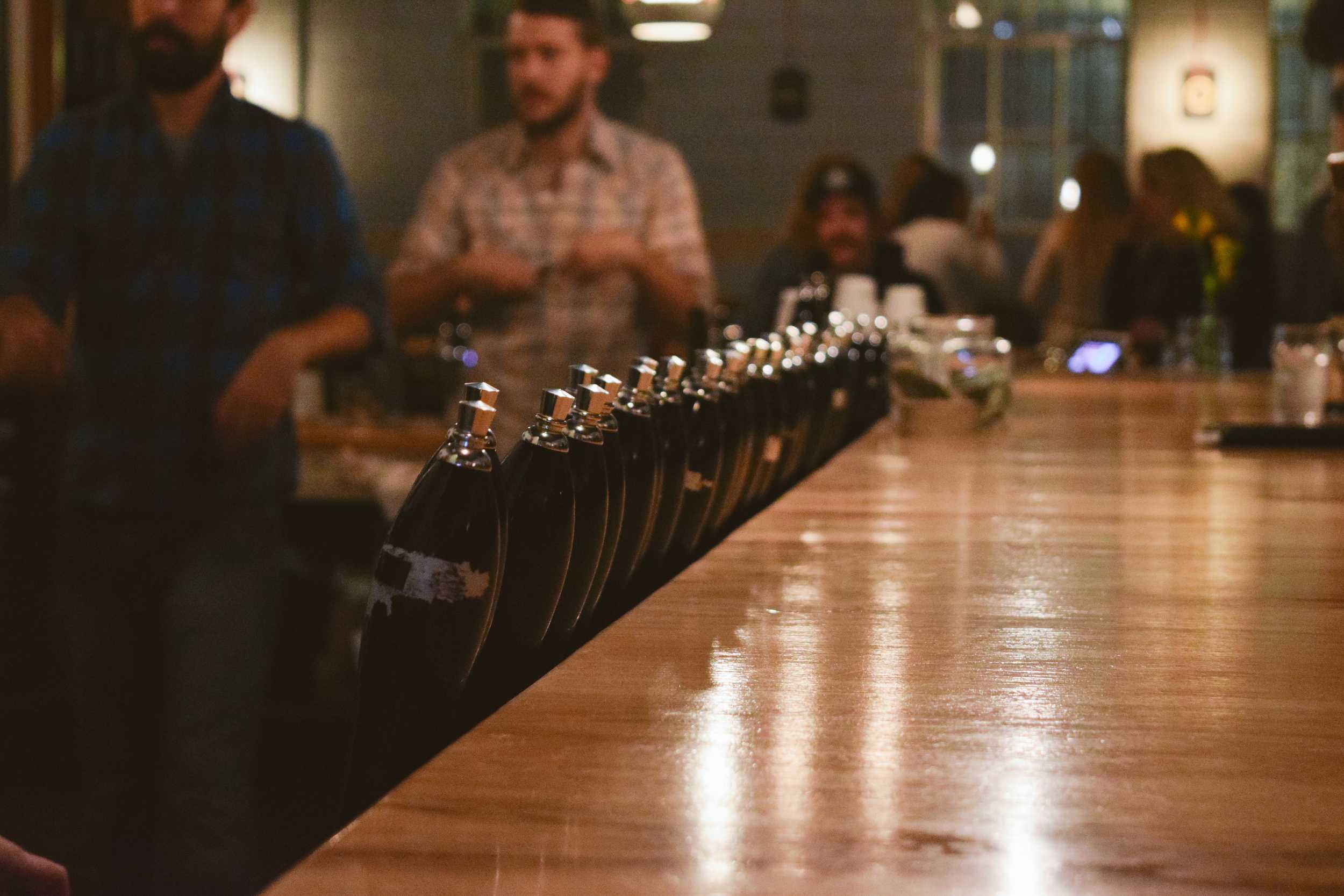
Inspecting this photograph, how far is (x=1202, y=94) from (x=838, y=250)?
6.12 metres

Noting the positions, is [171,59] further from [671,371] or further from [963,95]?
[963,95]

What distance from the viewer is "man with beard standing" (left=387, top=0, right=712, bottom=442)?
3.36m

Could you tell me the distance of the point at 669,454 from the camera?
135 centimetres

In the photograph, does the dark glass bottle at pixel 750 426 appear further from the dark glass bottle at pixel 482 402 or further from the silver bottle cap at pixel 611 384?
the dark glass bottle at pixel 482 402

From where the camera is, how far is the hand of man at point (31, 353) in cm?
240

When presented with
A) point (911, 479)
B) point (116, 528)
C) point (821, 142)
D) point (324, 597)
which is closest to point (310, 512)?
point (324, 597)

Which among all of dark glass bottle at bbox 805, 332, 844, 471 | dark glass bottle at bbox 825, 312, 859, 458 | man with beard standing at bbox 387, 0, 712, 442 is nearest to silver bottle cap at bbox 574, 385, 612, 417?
dark glass bottle at bbox 805, 332, 844, 471

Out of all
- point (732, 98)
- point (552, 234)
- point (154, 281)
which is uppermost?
point (732, 98)

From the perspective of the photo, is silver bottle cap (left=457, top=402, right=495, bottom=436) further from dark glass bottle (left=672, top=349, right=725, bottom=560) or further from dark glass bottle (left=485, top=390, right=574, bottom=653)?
dark glass bottle (left=672, top=349, right=725, bottom=560)

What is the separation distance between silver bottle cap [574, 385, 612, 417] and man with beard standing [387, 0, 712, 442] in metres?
2.18

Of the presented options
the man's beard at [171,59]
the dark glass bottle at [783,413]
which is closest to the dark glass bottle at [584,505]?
the dark glass bottle at [783,413]

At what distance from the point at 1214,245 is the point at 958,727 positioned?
3.99 metres

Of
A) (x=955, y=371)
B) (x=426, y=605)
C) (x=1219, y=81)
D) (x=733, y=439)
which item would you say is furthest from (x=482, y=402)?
(x=1219, y=81)

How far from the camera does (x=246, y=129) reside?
2.69m
